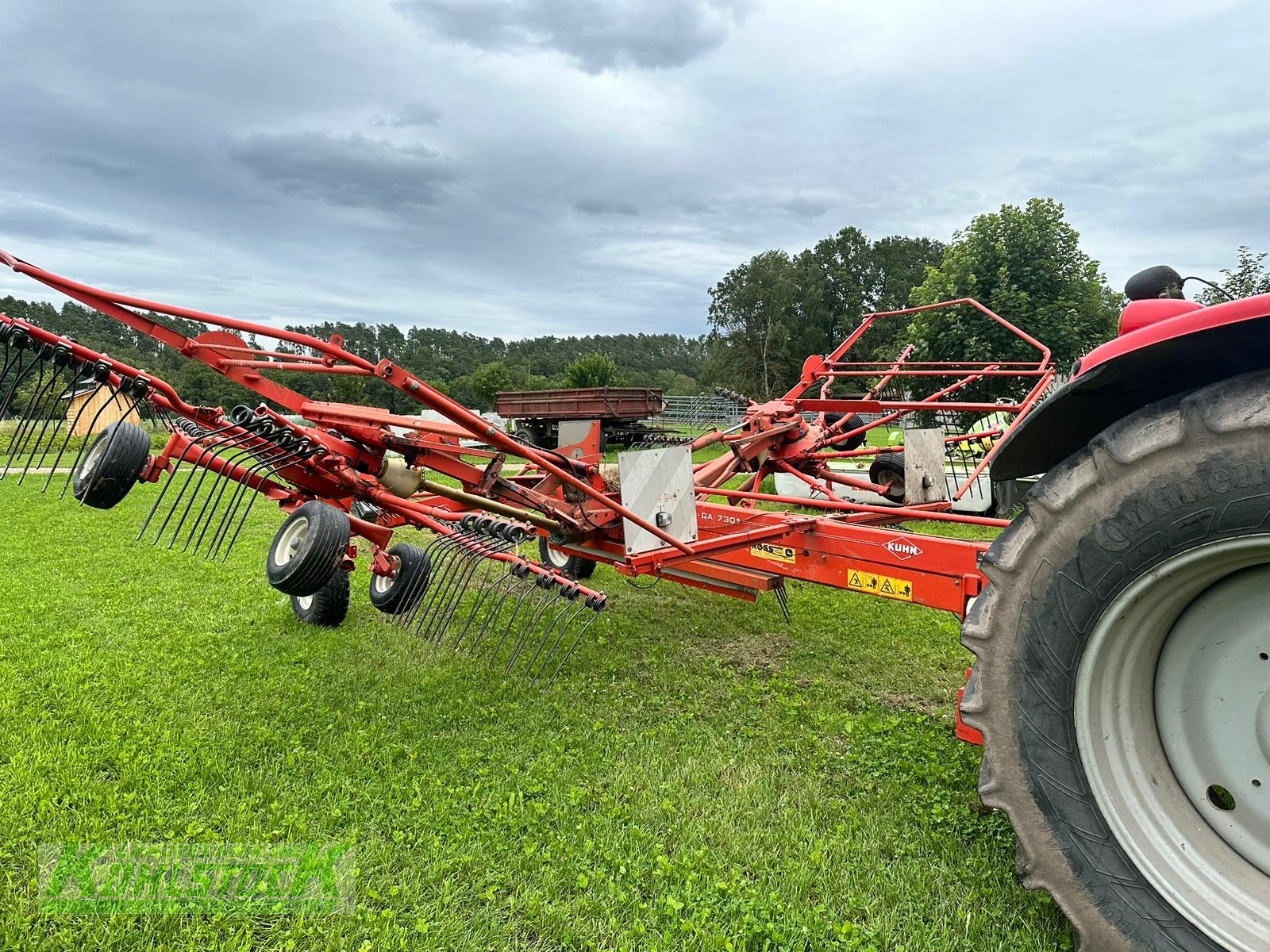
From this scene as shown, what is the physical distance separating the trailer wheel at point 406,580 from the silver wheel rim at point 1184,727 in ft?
9.50

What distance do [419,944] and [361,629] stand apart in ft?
9.48

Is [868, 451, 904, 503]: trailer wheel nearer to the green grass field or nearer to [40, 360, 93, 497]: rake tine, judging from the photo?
the green grass field

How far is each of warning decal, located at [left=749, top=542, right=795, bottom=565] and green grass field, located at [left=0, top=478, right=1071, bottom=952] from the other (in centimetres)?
71

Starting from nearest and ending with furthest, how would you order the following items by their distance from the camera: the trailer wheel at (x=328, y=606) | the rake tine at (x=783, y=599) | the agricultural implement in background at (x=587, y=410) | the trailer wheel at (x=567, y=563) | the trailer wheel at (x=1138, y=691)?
the trailer wheel at (x=1138, y=691)
the rake tine at (x=783, y=599)
the trailer wheel at (x=328, y=606)
the trailer wheel at (x=567, y=563)
the agricultural implement in background at (x=587, y=410)

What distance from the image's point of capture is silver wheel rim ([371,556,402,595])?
11.5ft

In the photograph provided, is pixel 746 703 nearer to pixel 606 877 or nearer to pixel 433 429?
pixel 606 877

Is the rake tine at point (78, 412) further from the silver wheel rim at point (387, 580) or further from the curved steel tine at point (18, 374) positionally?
the silver wheel rim at point (387, 580)

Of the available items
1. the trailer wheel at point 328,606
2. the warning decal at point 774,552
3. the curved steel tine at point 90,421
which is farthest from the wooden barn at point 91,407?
the warning decal at point 774,552

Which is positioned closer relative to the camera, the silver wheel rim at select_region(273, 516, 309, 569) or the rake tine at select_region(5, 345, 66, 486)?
the rake tine at select_region(5, 345, 66, 486)

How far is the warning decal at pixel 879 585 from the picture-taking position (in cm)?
289

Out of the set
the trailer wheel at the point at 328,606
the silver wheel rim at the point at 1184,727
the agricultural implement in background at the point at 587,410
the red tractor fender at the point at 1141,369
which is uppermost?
the agricultural implement in background at the point at 587,410

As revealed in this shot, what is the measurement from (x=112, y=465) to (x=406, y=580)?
53.8 inches

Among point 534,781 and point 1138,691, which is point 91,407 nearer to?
point 534,781

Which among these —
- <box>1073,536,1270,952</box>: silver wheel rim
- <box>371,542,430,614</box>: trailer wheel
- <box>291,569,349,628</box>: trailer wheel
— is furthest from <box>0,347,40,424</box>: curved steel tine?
<box>1073,536,1270,952</box>: silver wheel rim
